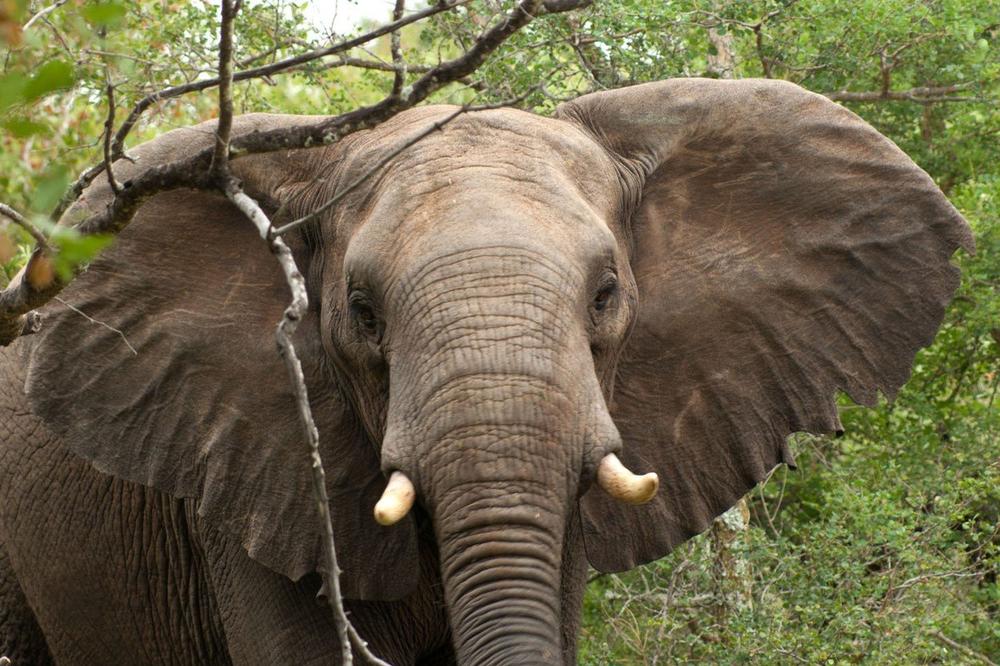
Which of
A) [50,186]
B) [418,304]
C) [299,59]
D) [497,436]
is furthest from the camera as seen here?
[418,304]

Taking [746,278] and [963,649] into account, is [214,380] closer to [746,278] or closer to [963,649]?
[746,278]

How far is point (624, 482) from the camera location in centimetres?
381

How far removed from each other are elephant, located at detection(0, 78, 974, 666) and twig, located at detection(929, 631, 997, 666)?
4.03ft

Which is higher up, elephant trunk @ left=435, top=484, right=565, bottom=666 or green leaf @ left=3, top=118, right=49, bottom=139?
green leaf @ left=3, top=118, right=49, bottom=139

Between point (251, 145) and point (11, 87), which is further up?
point (11, 87)

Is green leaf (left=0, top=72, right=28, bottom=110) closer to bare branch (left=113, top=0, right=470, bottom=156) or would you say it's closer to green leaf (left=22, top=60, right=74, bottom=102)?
green leaf (left=22, top=60, right=74, bottom=102)

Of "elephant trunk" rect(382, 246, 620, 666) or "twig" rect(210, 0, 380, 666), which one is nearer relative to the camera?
"twig" rect(210, 0, 380, 666)

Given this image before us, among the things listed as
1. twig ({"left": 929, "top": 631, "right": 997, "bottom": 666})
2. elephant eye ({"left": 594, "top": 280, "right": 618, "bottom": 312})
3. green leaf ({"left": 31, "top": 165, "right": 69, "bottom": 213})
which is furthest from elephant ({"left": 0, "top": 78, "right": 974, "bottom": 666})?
green leaf ({"left": 31, "top": 165, "right": 69, "bottom": 213})

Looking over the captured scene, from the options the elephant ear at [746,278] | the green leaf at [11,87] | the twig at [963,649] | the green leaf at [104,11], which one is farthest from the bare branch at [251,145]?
the twig at [963,649]

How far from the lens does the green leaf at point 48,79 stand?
1675mm

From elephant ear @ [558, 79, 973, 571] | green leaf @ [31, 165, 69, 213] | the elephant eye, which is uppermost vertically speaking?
green leaf @ [31, 165, 69, 213]

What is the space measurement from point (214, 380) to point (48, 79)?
3010 millimetres

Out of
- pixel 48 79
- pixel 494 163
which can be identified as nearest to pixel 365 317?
pixel 494 163

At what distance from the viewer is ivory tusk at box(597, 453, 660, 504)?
3.75 m
